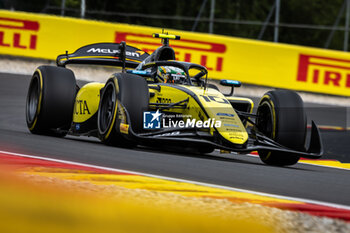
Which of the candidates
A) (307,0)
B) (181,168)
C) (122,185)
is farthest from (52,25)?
(307,0)

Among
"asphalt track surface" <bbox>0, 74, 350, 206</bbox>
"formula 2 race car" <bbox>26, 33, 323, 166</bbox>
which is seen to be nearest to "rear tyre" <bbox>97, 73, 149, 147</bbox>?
"formula 2 race car" <bbox>26, 33, 323, 166</bbox>

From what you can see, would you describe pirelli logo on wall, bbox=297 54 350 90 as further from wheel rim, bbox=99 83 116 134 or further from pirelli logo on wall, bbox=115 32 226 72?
wheel rim, bbox=99 83 116 134

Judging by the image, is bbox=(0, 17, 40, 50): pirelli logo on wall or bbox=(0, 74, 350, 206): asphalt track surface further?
bbox=(0, 17, 40, 50): pirelli logo on wall

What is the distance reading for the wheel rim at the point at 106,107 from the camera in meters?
8.41

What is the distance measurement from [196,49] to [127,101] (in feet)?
32.8

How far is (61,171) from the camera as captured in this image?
566 cm

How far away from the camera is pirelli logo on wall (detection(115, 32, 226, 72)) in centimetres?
1755

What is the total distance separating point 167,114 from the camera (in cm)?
844

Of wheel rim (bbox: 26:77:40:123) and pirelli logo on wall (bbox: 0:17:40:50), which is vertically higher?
pirelli logo on wall (bbox: 0:17:40:50)

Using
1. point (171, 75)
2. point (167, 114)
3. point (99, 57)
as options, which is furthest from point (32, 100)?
point (167, 114)

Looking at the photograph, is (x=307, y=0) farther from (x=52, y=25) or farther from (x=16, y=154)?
(x=16, y=154)

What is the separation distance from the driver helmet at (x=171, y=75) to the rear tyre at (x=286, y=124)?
3.97 ft

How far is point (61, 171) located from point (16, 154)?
1178 millimetres

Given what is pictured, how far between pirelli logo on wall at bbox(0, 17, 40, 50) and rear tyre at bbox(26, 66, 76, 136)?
792 cm
